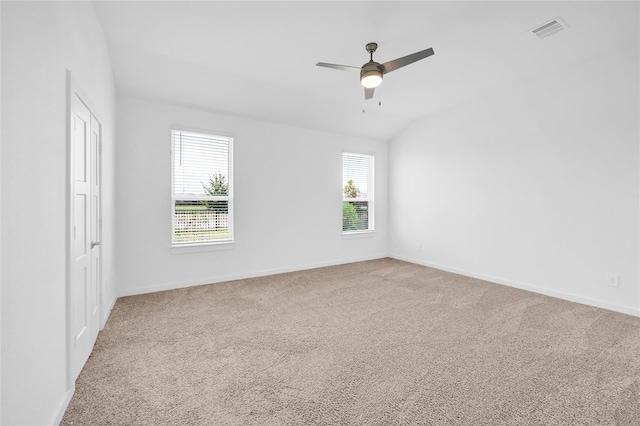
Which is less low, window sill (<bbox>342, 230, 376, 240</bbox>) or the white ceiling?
the white ceiling

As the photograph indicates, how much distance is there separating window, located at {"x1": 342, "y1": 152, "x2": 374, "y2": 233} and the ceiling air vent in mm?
3447

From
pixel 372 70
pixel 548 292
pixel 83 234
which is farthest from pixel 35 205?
pixel 548 292

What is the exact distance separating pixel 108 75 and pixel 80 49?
1259 millimetres

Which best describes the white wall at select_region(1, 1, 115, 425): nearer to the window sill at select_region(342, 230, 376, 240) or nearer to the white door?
the white door

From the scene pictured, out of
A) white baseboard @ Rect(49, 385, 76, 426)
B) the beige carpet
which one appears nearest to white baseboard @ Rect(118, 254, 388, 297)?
the beige carpet

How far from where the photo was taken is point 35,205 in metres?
1.43

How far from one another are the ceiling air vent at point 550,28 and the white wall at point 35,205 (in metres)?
3.88

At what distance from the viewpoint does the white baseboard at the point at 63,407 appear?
1.63 metres

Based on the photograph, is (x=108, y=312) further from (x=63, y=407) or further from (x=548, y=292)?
(x=548, y=292)

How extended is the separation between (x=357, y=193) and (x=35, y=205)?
525cm

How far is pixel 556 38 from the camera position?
3.12m

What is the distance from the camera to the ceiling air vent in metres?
2.84

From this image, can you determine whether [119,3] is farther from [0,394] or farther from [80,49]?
[0,394]

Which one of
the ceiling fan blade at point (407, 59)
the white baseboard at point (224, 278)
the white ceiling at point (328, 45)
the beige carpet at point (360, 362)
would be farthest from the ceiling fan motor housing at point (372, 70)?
the white baseboard at point (224, 278)
